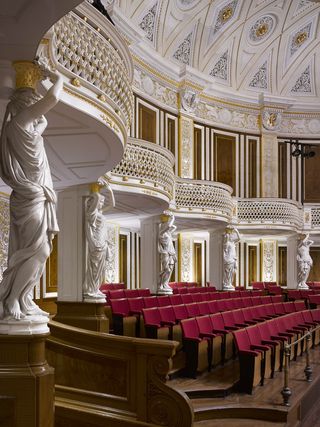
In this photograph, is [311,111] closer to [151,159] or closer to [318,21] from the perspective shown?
[318,21]

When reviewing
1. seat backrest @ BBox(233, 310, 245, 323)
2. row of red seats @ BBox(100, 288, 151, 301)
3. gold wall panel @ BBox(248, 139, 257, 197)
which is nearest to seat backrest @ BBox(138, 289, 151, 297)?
row of red seats @ BBox(100, 288, 151, 301)

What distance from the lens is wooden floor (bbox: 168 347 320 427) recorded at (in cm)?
594

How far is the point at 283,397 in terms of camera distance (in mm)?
6301

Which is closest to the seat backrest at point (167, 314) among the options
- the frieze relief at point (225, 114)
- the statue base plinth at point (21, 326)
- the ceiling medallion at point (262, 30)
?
the statue base plinth at point (21, 326)

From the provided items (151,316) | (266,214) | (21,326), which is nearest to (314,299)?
(266,214)

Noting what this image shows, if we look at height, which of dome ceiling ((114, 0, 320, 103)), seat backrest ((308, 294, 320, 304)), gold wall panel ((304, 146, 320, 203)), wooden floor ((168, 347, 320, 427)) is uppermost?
dome ceiling ((114, 0, 320, 103))

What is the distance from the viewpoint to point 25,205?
155 inches

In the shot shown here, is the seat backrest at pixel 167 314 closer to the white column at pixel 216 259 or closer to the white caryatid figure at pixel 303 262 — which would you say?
the white column at pixel 216 259

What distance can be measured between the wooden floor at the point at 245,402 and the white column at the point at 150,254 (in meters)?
7.00

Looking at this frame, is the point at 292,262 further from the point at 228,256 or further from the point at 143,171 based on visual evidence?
the point at 143,171

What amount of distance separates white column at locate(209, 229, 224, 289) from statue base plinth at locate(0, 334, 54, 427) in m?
Result: 15.5

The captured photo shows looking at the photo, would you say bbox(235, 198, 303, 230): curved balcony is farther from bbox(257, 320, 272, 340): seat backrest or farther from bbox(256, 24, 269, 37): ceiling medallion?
bbox(257, 320, 272, 340): seat backrest

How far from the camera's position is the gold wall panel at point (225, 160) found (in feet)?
74.6

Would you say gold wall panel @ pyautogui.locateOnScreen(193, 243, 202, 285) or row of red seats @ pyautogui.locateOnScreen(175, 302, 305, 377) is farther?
gold wall panel @ pyautogui.locateOnScreen(193, 243, 202, 285)
